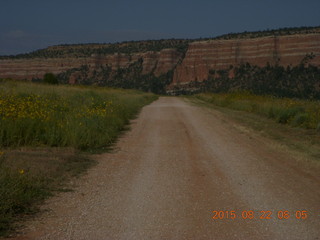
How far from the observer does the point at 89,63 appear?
425ft

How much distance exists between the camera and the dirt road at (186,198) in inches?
204

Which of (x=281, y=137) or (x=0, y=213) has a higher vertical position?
(x=0, y=213)

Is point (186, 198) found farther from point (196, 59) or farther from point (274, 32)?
point (196, 59)

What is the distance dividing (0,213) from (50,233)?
0.80m

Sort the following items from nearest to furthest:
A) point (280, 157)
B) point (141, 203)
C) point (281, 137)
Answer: point (141, 203)
point (280, 157)
point (281, 137)

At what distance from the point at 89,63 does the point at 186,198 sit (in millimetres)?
Answer: 126097

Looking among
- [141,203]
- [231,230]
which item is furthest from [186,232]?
[141,203]

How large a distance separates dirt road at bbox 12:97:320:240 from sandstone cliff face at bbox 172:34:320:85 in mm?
86346

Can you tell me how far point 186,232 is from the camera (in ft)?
16.8

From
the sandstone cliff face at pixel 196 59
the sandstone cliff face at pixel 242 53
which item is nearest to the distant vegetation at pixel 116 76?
the sandstone cliff face at pixel 196 59

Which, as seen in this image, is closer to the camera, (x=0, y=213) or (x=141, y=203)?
Result: (x=0, y=213)

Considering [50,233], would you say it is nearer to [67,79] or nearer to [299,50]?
[299,50]
